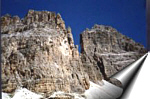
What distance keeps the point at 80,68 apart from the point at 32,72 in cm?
177

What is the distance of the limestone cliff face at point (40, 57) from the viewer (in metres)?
6.93

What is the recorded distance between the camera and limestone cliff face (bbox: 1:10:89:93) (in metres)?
6.93

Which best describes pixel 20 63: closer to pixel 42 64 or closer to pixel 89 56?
pixel 42 64

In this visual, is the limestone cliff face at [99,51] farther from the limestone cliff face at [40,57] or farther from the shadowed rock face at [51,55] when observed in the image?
the limestone cliff face at [40,57]

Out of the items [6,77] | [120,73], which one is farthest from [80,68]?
[120,73]

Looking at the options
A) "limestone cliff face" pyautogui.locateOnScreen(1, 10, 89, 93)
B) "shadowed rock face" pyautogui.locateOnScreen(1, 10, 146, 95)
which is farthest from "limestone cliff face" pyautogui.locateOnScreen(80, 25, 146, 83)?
"limestone cliff face" pyautogui.locateOnScreen(1, 10, 89, 93)

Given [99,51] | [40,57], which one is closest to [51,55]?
[40,57]

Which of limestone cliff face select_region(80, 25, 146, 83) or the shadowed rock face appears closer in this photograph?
the shadowed rock face

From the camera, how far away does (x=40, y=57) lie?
768 cm

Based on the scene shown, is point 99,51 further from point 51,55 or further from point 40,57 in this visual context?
point 40,57

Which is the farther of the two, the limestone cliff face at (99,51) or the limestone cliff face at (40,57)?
the limestone cliff face at (99,51)

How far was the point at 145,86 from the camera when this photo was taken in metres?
1.21

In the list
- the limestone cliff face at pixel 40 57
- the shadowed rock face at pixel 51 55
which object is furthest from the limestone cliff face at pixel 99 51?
the limestone cliff face at pixel 40 57

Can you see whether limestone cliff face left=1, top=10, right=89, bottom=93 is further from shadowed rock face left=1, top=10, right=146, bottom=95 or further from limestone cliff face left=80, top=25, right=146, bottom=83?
limestone cliff face left=80, top=25, right=146, bottom=83
